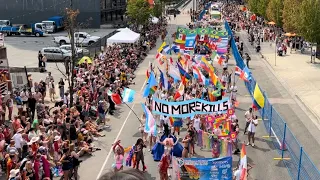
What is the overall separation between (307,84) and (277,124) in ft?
39.5

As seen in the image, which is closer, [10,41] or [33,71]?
[33,71]

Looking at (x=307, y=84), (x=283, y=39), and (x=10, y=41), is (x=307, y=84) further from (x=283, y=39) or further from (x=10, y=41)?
(x=10, y=41)

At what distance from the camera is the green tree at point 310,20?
37562 millimetres

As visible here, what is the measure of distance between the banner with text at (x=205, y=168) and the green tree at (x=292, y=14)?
98.0 ft

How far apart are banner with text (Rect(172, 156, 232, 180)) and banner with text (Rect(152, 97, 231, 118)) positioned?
3037 mm

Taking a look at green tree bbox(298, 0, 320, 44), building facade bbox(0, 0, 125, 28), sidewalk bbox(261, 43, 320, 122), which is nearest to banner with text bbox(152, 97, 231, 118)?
sidewalk bbox(261, 43, 320, 122)

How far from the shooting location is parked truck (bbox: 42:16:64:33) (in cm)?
5975

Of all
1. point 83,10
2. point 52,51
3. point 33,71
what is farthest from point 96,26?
point 33,71

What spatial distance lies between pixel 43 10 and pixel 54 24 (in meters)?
7.00

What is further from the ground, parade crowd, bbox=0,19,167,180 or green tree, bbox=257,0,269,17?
green tree, bbox=257,0,269,17

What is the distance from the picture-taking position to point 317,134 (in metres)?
19.9

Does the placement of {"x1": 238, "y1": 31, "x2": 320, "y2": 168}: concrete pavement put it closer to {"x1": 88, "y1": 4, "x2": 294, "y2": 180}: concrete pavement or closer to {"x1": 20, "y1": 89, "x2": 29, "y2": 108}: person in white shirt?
{"x1": 88, "y1": 4, "x2": 294, "y2": 180}: concrete pavement

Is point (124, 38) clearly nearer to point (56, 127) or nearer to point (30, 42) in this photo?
point (30, 42)

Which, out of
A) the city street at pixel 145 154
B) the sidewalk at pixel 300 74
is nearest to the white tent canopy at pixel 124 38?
the sidewalk at pixel 300 74
